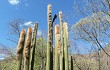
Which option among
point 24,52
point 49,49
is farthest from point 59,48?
point 24,52

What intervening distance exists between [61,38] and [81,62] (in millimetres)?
28089

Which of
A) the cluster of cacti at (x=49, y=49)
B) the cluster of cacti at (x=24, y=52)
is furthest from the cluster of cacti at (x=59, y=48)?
the cluster of cacti at (x=24, y=52)

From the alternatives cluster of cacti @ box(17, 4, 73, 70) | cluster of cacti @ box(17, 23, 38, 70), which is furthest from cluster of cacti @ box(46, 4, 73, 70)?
cluster of cacti @ box(17, 23, 38, 70)

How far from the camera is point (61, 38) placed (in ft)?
11.8

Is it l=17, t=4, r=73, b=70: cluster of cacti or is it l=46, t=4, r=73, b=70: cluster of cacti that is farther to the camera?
l=46, t=4, r=73, b=70: cluster of cacti

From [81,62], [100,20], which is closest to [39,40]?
[81,62]

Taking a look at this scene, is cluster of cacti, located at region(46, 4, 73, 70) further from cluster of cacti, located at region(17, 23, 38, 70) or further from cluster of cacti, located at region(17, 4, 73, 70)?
cluster of cacti, located at region(17, 23, 38, 70)

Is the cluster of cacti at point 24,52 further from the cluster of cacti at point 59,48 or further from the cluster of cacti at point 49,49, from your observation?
the cluster of cacti at point 59,48

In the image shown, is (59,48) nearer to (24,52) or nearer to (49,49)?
(49,49)

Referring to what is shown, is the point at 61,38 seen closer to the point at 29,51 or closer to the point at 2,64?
the point at 29,51

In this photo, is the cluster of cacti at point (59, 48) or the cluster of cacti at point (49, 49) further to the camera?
the cluster of cacti at point (59, 48)

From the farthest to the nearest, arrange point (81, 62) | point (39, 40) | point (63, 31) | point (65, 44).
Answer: point (39, 40), point (81, 62), point (63, 31), point (65, 44)

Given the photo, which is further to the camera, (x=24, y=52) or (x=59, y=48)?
(x=59, y=48)

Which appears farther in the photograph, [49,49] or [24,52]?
[49,49]
